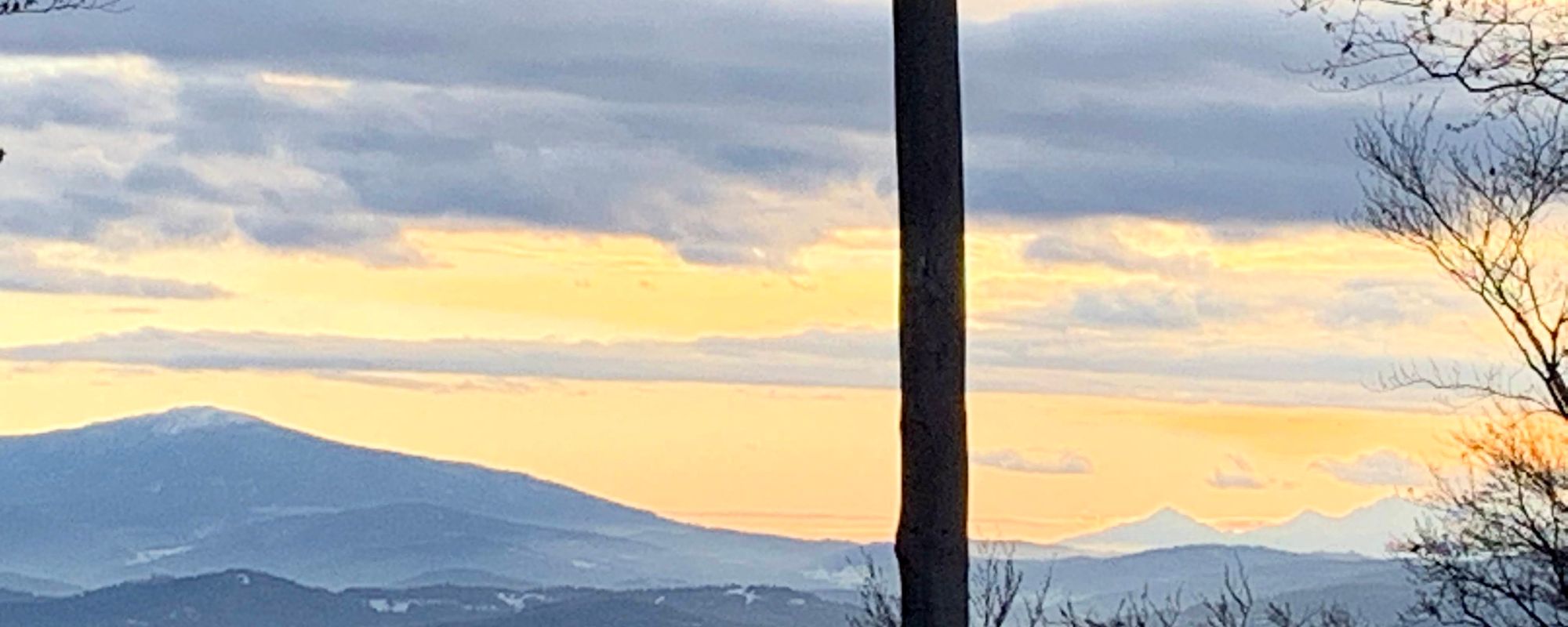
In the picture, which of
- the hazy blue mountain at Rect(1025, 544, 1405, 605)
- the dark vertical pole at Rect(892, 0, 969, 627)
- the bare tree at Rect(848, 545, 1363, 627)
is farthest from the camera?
the hazy blue mountain at Rect(1025, 544, 1405, 605)

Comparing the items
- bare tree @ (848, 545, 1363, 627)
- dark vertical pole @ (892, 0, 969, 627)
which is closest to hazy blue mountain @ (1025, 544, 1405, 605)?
bare tree @ (848, 545, 1363, 627)

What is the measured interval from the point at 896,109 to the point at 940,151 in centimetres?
25

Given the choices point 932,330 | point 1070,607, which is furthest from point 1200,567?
point 932,330

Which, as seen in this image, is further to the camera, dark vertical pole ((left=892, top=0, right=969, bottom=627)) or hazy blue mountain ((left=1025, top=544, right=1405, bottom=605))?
hazy blue mountain ((left=1025, top=544, right=1405, bottom=605))

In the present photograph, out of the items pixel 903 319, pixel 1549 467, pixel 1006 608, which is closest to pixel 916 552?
pixel 903 319

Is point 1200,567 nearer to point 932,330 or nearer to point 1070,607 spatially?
point 1070,607

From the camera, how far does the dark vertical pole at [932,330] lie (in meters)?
9.49

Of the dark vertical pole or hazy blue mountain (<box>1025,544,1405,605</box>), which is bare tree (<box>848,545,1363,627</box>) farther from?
hazy blue mountain (<box>1025,544,1405,605</box>)

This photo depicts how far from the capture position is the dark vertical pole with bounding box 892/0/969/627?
9492mm

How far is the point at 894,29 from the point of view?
9.72m

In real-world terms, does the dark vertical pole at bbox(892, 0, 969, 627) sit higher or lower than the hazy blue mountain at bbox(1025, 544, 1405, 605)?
lower

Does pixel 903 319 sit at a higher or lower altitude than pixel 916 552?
higher

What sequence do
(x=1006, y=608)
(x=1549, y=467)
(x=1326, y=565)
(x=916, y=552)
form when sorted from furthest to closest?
(x=1326, y=565)
(x=1006, y=608)
(x=1549, y=467)
(x=916, y=552)

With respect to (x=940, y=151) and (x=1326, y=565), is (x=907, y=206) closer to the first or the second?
(x=940, y=151)
